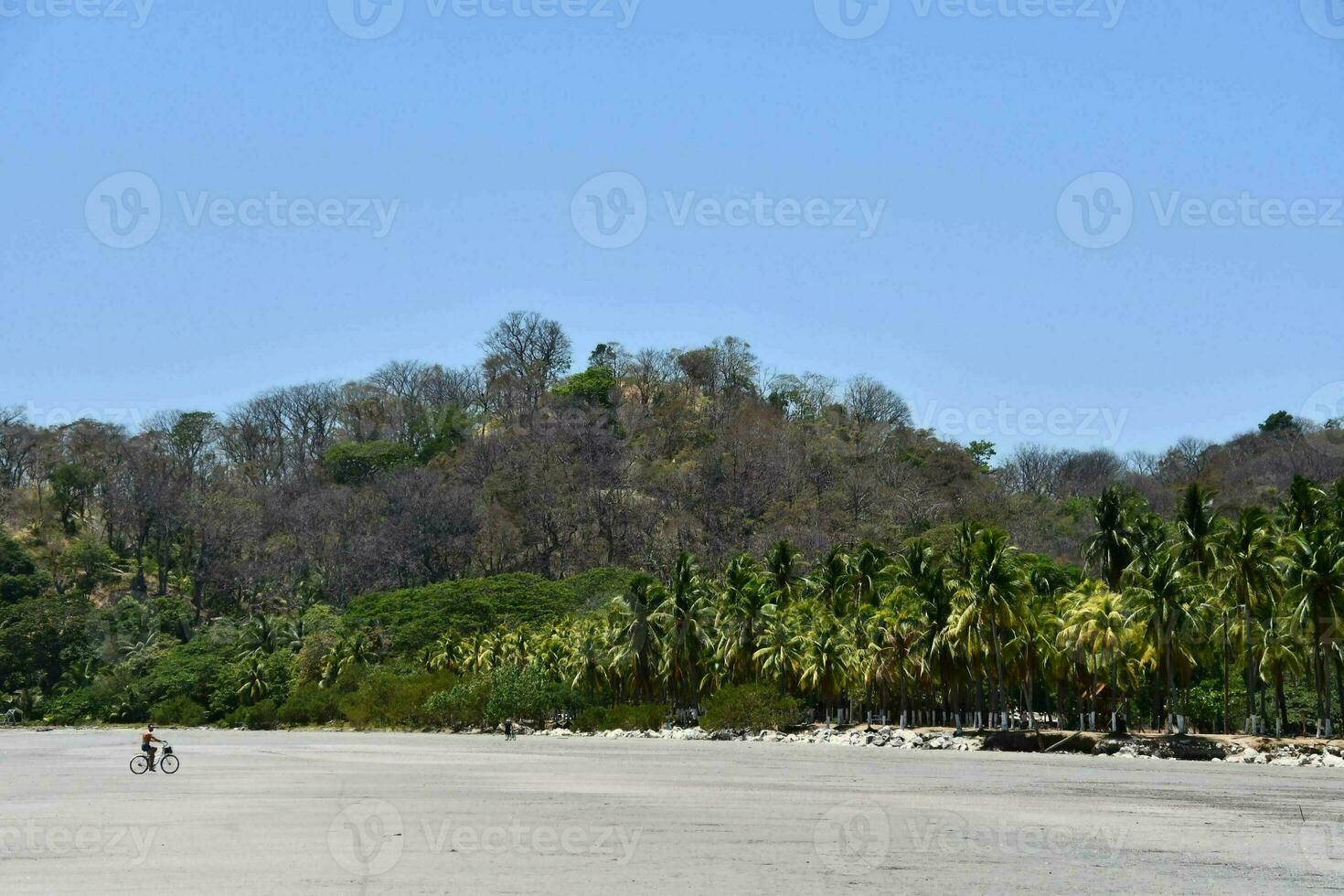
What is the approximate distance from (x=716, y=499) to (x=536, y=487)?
2064 cm

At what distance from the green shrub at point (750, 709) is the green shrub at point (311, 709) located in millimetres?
36096

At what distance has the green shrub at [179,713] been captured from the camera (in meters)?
112

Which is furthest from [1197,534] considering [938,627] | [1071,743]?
[938,627]

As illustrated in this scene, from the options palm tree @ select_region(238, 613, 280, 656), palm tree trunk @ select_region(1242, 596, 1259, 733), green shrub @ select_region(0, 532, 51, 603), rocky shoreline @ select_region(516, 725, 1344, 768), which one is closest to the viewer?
rocky shoreline @ select_region(516, 725, 1344, 768)

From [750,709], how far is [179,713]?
54.3 metres

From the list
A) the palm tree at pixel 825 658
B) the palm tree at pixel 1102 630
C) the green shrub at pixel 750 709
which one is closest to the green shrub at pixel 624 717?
the green shrub at pixel 750 709

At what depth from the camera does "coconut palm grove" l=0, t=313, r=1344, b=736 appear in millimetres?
73250

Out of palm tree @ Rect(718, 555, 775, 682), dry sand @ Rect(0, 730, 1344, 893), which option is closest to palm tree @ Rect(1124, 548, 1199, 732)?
dry sand @ Rect(0, 730, 1344, 893)

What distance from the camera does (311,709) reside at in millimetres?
107312

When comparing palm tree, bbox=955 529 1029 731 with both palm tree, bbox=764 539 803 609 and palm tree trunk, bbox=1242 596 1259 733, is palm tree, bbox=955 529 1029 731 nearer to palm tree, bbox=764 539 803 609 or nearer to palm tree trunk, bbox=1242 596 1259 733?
palm tree trunk, bbox=1242 596 1259 733

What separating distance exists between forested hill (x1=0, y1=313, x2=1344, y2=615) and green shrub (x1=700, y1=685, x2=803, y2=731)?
45.6 meters

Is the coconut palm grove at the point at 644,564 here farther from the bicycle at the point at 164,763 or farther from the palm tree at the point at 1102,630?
the bicycle at the point at 164,763

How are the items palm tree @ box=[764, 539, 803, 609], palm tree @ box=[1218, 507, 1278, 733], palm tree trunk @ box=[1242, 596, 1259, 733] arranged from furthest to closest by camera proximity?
palm tree @ box=[764, 539, 803, 609], palm tree trunk @ box=[1242, 596, 1259, 733], palm tree @ box=[1218, 507, 1278, 733]

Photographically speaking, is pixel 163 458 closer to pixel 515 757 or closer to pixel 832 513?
pixel 832 513
